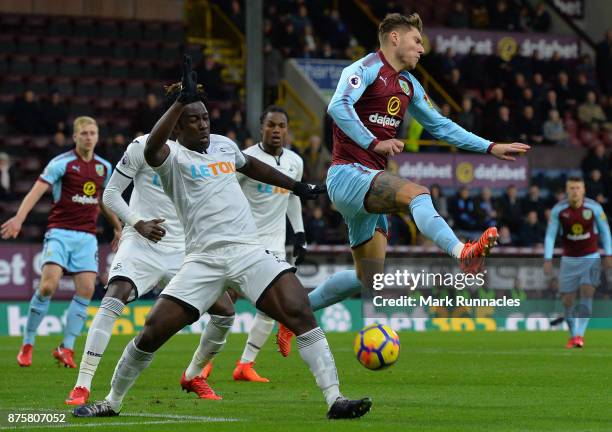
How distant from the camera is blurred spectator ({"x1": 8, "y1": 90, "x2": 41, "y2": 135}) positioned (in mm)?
24688

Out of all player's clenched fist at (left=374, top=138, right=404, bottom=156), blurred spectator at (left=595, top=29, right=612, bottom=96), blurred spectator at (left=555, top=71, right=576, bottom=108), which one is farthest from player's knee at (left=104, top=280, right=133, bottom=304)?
blurred spectator at (left=595, top=29, right=612, bottom=96)

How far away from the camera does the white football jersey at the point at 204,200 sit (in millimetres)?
8125

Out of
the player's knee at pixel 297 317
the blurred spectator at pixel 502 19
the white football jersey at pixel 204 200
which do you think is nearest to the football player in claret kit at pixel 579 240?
the white football jersey at pixel 204 200

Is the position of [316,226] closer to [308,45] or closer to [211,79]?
[211,79]

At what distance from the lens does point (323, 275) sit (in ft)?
74.8

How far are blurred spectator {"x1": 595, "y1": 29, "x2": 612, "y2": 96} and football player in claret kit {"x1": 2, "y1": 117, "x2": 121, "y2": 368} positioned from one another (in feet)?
71.2

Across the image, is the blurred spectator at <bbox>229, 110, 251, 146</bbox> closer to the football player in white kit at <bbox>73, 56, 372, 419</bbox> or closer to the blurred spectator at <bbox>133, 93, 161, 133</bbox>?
the blurred spectator at <bbox>133, 93, 161, 133</bbox>

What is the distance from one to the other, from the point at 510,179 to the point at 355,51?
16.8ft

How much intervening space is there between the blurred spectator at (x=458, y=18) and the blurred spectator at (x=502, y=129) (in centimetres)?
501

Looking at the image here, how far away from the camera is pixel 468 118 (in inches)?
1126

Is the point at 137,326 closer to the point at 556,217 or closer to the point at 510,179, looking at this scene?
the point at 556,217

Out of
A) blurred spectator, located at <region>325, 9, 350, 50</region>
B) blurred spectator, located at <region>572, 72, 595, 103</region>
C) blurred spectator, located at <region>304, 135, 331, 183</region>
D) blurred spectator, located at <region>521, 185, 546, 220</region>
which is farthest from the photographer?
blurred spectator, located at <region>572, 72, 595, 103</region>

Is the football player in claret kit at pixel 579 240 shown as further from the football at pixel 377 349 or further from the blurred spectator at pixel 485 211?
the football at pixel 377 349

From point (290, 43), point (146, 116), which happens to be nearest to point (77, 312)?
point (146, 116)
